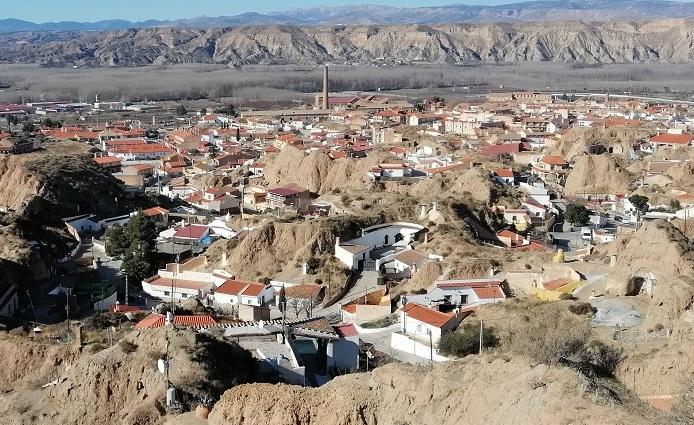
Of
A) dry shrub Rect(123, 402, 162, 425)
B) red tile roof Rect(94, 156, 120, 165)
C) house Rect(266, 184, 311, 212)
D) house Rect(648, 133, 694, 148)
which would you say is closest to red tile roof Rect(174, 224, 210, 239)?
house Rect(266, 184, 311, 212)

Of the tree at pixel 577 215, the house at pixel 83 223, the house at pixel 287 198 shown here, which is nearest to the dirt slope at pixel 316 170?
the house at pixel 287 198

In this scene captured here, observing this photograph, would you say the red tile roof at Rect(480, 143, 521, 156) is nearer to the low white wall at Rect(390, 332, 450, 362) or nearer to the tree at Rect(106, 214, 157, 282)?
the tree at Rect(106, 214, 157, 282)

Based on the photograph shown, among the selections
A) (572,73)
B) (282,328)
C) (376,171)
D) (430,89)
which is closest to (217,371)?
(282,328)

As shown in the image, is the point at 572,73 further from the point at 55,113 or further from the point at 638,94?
the point at 55,113

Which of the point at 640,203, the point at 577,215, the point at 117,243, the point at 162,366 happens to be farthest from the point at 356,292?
the point at 640,203

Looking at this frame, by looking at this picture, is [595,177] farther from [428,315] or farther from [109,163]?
[109,163]

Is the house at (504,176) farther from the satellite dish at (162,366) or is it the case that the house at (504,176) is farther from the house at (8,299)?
A: the satellite dish at (162,366)
